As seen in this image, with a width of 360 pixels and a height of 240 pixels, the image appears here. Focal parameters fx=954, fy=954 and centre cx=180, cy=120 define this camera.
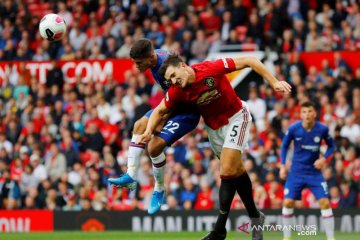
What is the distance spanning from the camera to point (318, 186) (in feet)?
47.2

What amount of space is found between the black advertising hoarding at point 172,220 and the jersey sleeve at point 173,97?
6.08m

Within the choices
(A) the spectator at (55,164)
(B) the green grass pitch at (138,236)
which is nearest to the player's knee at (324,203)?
(B) the green grass pitch at (138,236)

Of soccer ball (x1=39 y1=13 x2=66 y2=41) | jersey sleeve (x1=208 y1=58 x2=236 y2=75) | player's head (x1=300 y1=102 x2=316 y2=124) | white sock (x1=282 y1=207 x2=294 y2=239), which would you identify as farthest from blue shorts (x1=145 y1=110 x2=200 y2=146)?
player's head (x1=300 y1=102 x2=316 y2=124)

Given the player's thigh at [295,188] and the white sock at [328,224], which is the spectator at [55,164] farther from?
the white sock at [328,224]

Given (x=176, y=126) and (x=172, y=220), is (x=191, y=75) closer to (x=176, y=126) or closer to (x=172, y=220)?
(x=176, y=126)

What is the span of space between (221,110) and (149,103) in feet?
30.4

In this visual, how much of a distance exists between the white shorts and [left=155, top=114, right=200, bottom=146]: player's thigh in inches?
10.1

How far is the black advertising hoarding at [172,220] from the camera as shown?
55.7 feet

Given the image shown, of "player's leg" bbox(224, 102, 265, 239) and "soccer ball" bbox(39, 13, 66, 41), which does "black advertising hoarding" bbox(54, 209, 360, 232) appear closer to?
"player's leg" bbox(224, 102, 265, 239)

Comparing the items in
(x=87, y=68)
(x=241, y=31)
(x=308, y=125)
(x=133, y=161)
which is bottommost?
(x=133, y=161)

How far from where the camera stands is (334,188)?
57.0 feet

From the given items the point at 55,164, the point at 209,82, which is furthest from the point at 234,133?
the point at 55,164

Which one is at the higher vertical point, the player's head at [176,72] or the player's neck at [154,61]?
the player's neck at [154,61]

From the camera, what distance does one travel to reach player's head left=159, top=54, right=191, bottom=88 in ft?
35.2
